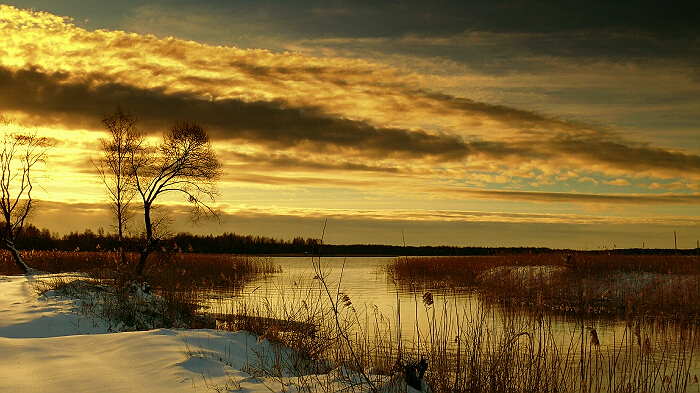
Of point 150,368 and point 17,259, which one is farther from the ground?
point 17,259

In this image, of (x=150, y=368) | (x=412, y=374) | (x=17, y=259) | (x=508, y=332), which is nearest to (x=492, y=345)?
(x=508, y=332)

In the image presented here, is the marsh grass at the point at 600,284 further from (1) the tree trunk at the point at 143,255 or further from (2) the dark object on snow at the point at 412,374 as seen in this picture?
(1) the tree trunk at the point at 143,255

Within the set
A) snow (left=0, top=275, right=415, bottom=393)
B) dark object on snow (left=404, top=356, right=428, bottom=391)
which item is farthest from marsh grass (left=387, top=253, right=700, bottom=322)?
snow (left=0, top=275, right=415, bottom=393)

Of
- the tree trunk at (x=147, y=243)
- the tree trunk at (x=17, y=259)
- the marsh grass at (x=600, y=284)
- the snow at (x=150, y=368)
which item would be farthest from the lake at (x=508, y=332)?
the tree trunk at (x=17, y=259)

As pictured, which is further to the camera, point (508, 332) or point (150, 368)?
point (508, 332)

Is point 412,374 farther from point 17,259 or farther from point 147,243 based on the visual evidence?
point 17,259

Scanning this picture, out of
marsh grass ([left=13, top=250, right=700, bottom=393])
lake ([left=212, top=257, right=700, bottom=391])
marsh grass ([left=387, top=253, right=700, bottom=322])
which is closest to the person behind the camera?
marsh grass ([left=13, top=250, right=700, bottom=393])

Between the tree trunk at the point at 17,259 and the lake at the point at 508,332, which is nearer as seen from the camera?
the lake at the point at 508,332

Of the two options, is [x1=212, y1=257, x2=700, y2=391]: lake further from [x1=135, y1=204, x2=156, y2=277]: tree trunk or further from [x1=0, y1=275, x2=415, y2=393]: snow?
[x1=135, y1=204, x2=156, y2=277]: tree trunk

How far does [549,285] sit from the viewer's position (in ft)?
70.9

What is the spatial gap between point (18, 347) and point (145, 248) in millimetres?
16162

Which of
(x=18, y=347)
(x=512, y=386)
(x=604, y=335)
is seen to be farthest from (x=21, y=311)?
(x=604, y=335)

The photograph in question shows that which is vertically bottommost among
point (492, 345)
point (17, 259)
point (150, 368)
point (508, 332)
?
point (492, 345)

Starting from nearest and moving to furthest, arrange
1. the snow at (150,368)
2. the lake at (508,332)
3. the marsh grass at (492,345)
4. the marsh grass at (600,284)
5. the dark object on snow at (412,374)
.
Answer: the snow at (150,368) < the dark object on snow at (412,374) < the marsh grass at (492,345) < the lake at (508,332) < the marsh grass at (600,284)
